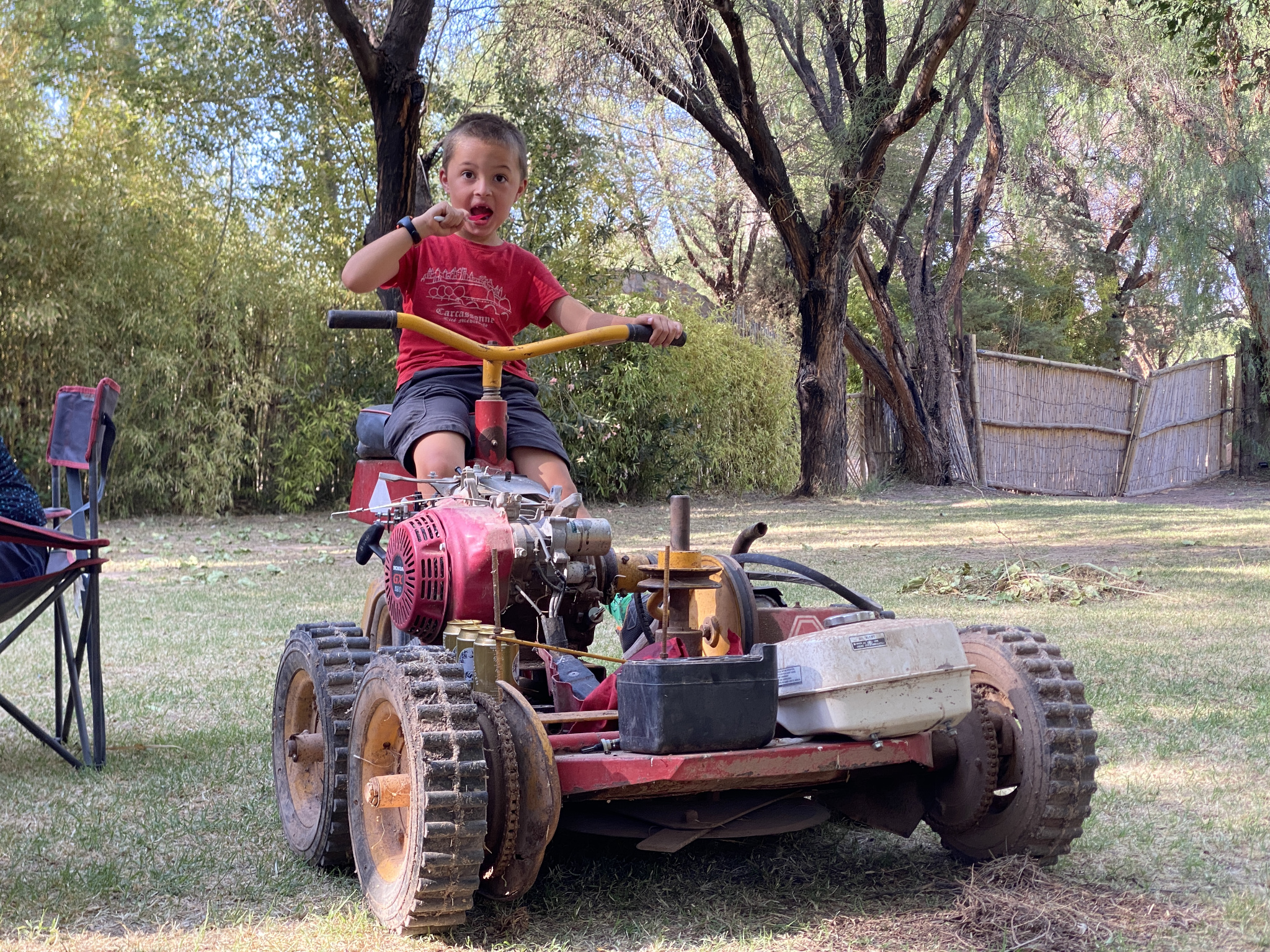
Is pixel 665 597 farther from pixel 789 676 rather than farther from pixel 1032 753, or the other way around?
pixel 1032 753

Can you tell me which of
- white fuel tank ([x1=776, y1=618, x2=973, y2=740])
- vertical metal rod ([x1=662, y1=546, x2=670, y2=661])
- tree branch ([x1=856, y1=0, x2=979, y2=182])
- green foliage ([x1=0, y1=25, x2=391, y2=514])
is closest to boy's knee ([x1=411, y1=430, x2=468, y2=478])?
vertical metal rod ([x1=662, y1=546, x2=670, y2=661])

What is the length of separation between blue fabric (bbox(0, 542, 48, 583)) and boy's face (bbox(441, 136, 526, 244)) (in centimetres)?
147

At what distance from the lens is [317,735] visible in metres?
2.50

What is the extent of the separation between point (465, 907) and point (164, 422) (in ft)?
32.1

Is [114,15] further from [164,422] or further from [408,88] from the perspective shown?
[408,88]

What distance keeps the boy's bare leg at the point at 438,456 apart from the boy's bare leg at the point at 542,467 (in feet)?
0.60

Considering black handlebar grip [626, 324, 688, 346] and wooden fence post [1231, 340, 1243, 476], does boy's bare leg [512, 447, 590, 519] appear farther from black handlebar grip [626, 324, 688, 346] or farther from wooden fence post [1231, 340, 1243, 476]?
wooden fence post [1231, 340, 1243, 476]

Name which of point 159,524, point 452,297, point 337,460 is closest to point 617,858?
point 452,297

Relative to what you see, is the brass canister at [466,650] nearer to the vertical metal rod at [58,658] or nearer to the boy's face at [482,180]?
the boy's face at [482,180]

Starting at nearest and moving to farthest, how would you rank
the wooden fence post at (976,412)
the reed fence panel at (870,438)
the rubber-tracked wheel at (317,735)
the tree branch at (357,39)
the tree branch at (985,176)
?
the rubber-tracked wheel at (317,735)
the tree branch at (357,39)
the tree branch at (985,176)
the wooden fence post at (976,412)
the reed fence panel at (870,438)

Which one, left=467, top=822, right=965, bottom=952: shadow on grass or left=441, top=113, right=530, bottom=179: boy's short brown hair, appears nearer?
left=467, top=822, right=965, bottom=952: shadow on grass

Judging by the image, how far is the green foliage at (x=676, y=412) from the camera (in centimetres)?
1254

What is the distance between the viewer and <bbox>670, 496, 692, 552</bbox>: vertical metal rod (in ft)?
7.98

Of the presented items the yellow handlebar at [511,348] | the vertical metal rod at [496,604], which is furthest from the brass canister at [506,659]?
the yellow handlebar at [511,348]
